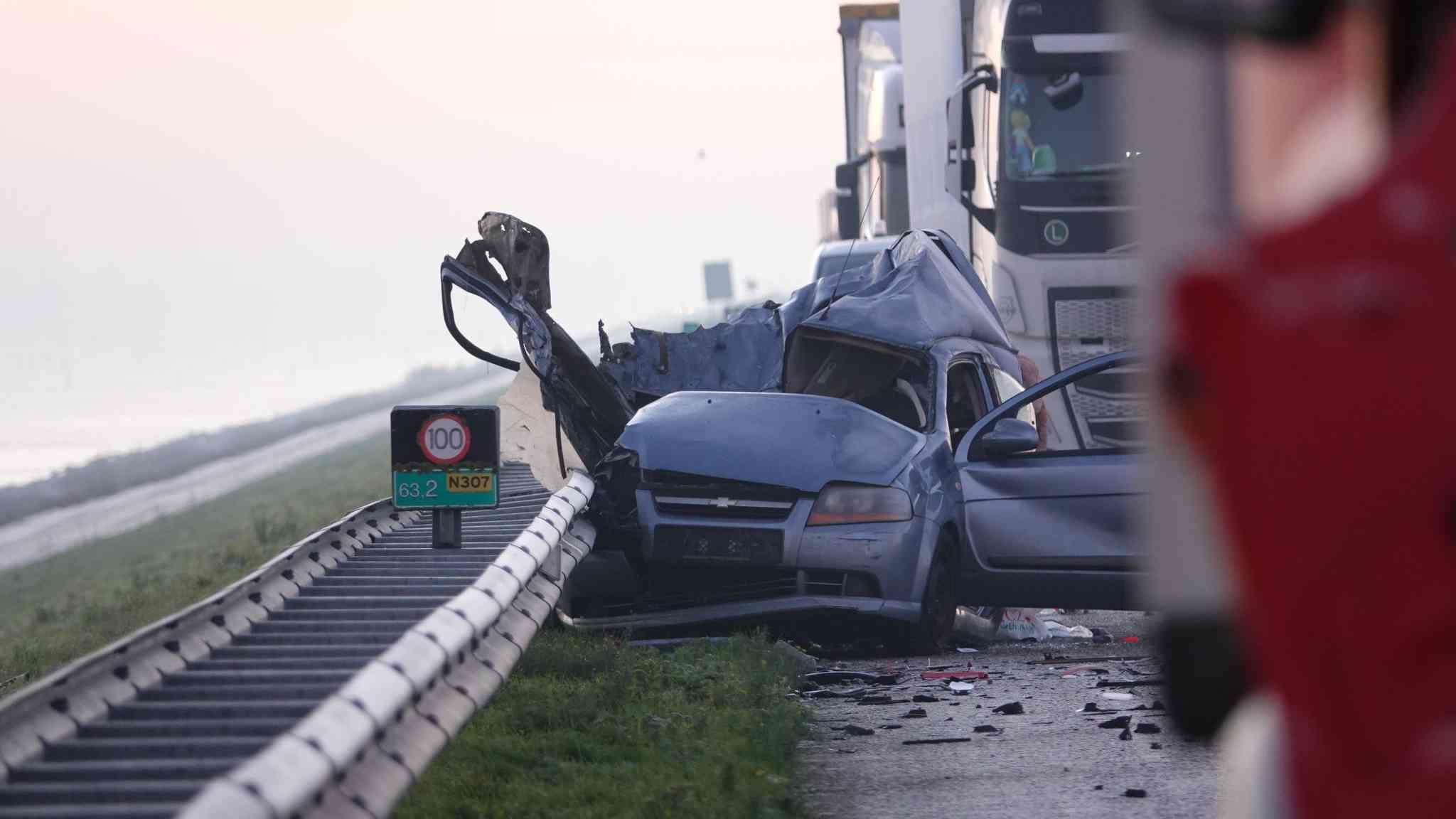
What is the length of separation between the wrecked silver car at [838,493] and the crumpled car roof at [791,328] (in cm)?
39

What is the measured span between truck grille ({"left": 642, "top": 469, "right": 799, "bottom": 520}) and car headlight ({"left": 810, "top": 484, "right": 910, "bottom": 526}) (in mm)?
155

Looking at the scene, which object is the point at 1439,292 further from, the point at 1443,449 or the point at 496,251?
the point at 496,251

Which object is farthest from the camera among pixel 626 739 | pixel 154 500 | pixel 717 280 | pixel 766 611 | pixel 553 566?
pixel 717 280

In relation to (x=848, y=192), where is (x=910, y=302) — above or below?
below

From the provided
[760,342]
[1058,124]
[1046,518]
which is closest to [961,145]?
[1058,124]

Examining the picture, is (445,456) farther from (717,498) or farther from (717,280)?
(717,280)

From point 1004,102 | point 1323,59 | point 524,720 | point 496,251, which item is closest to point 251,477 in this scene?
point 1004,102

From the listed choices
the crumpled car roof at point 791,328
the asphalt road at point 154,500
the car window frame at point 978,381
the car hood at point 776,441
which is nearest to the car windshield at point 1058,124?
the crumpled car roof at point 791,328

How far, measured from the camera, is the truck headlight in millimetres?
15750

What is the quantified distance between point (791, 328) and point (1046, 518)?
2.77 meters

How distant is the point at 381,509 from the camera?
36.9 ft

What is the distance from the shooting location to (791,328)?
1230 centimetres

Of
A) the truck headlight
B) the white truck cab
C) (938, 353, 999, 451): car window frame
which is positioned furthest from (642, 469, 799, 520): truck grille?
the truck headlight

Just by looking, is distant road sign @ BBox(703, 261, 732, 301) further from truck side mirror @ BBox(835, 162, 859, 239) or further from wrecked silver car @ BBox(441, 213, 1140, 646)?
wrecked silver car @ BBox(441, 213, 1140, 646)
